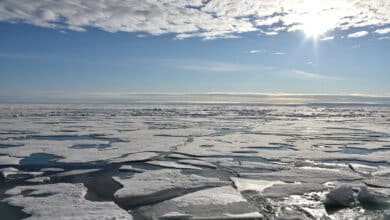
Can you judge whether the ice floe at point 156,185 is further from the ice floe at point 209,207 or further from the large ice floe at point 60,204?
the large ice floe at point 60,204

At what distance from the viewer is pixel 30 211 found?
5035 mm

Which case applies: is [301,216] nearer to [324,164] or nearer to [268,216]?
[268,216]

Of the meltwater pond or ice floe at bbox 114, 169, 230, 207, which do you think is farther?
ice floe at bbox 114, 169, 230, 207

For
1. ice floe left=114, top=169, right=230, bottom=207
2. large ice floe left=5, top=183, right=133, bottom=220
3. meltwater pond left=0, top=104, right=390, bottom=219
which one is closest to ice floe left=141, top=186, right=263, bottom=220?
meltwater pond left=0, top=104, right=390, bottom=219

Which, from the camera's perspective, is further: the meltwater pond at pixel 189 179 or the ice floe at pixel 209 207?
the meltwater pond at pixel 189 179

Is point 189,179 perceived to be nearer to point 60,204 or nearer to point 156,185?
point 156,185

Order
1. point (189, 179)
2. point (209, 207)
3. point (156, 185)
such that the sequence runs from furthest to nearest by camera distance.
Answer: point (189, 179) → point (156, 185) → point (209, 207)

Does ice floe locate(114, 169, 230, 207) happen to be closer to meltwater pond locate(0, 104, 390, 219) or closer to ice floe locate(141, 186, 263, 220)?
meltwater pond locate(0, 104, 390, 219)

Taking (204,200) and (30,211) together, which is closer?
(30,211)

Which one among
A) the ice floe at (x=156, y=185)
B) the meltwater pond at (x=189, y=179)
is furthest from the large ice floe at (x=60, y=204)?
the ice floe at (x=156, y=185)

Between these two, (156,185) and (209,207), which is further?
(156,185)

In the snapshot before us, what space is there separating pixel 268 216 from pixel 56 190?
3498 mm

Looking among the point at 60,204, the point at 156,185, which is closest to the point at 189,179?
the point at 156,185

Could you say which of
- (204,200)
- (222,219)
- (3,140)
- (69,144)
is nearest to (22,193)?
(204,200)
